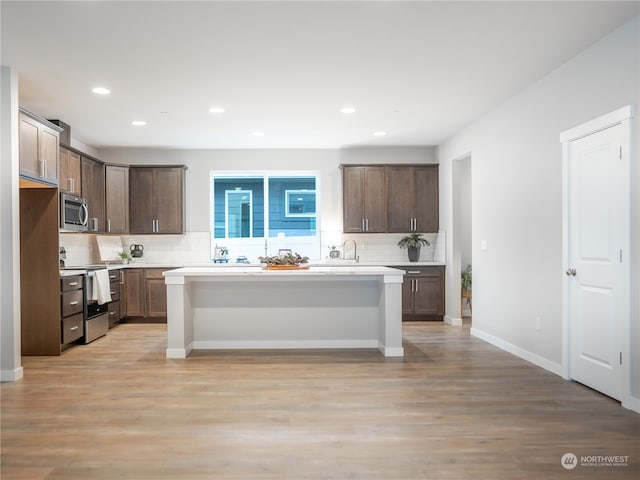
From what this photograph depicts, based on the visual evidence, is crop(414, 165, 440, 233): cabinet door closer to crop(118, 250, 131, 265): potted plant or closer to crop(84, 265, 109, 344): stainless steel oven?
crop(118, 250, 131, 265): potted plant

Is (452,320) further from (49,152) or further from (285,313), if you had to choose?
(49,152)

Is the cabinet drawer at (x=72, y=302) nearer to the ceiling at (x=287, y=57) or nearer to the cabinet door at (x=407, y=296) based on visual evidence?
the ceiling at (x=287, y=57)

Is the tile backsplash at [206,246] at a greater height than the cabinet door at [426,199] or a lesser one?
lesser

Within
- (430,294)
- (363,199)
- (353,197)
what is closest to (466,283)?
(430,294)

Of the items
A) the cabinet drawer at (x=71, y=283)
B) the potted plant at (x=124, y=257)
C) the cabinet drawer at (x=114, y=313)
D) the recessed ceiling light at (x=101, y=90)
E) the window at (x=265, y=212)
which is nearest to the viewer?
the recessed ceiling light at (x=101, y=90)

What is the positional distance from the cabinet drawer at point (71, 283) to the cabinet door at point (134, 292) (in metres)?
1.55

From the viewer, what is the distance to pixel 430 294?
719cm

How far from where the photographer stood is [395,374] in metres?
4.23

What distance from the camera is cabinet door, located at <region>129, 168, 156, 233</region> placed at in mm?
7465

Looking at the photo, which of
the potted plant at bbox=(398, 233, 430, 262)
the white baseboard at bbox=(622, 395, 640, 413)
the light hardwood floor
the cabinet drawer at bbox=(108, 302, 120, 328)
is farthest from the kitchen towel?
the white baseboard at bbox=(622, 395, 640, 413)

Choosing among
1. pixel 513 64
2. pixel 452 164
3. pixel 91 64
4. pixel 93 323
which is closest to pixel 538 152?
pixel 513 64

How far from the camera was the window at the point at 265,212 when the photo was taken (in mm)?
7914

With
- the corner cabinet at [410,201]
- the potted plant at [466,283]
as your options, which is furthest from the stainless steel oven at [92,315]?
the potted plant at [466,283]

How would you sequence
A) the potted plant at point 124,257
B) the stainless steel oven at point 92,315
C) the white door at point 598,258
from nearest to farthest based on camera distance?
the white door at point 598,258 < the stainless steel oven at point 92,315 < the potted plant at point 124,257
